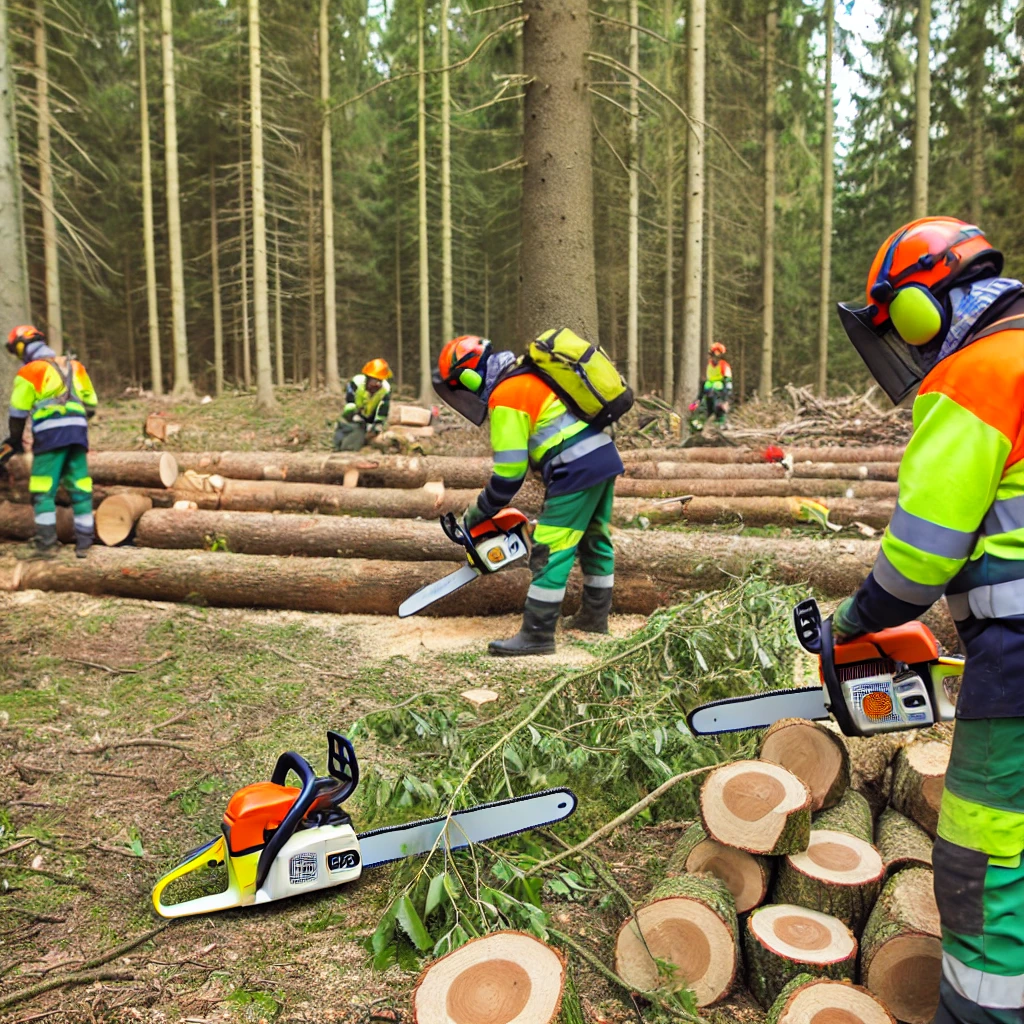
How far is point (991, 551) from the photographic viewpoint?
5.10ft

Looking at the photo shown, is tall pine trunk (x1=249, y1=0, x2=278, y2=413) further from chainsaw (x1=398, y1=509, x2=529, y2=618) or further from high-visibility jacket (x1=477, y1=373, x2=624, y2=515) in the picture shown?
chainsaw (x1=398, y1=509, x2=529, y2=618)

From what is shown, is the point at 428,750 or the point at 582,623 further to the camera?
the point at 582,623

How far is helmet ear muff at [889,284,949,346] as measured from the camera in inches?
66.7

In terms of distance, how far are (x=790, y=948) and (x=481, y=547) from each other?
2502 millimetres

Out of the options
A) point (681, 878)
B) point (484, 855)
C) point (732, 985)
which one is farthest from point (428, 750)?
point (732, 985)

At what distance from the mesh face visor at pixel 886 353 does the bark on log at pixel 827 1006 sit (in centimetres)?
138

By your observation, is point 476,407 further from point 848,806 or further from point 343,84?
point 343,84

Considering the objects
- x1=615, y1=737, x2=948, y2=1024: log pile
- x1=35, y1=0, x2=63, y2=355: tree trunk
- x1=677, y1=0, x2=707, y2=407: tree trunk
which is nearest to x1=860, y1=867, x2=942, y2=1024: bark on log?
x1=615, y1=737, x2=948, y2=1024: log pile

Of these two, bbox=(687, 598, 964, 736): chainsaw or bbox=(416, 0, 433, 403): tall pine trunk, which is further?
bbox=(416, 0, 433, 403): tall pine trunk

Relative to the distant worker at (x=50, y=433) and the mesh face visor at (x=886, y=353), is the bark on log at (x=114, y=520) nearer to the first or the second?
the distant worker at (x=50, y=433)

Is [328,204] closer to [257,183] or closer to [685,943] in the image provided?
[257,183]

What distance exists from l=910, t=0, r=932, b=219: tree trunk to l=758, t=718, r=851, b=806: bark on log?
13310mm

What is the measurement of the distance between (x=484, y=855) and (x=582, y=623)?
2.80 meters

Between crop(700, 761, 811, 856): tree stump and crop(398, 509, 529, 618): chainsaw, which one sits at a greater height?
crop(398, 509, 529, 618): chainsaw
